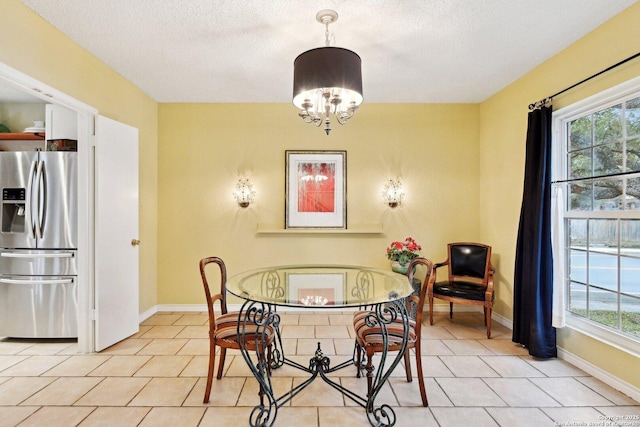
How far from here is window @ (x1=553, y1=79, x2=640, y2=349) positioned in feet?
7.47

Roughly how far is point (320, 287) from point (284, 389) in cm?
77

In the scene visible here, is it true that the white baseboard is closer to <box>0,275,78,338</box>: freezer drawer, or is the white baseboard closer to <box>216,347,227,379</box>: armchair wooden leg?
<box>0,275,78,338</box>: freezer drawer

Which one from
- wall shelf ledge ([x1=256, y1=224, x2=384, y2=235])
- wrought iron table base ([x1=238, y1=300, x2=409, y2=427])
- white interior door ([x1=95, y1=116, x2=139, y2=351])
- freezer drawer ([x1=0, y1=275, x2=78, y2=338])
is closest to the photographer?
wrought iron table base ([x1=238, y1=300, x2=409, y2=427])

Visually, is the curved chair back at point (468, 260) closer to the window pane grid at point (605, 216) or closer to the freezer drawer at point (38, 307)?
the window pane grid at point (605, 216)

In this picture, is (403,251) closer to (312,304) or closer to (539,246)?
(539,246)

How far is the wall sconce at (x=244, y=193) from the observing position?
4.01 m

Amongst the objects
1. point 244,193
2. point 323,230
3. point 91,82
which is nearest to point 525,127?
point 323,230

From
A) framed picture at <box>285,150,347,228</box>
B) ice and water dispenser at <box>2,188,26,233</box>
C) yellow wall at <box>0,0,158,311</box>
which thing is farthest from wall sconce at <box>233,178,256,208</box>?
ice and water dispenser at <box>2,188,26,233</box>

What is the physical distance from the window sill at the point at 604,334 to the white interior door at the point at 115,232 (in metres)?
4.08

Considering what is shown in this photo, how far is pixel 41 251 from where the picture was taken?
2.99 m

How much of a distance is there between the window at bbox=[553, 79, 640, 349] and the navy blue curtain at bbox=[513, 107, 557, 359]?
176 mm

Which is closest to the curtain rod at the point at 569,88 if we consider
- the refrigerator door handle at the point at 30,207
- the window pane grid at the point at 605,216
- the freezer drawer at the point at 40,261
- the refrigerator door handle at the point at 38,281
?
the window pane grid at the point at 605,216

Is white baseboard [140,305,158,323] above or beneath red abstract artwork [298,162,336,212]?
beneath

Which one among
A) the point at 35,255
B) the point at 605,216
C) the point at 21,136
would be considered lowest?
the point at 35,255
